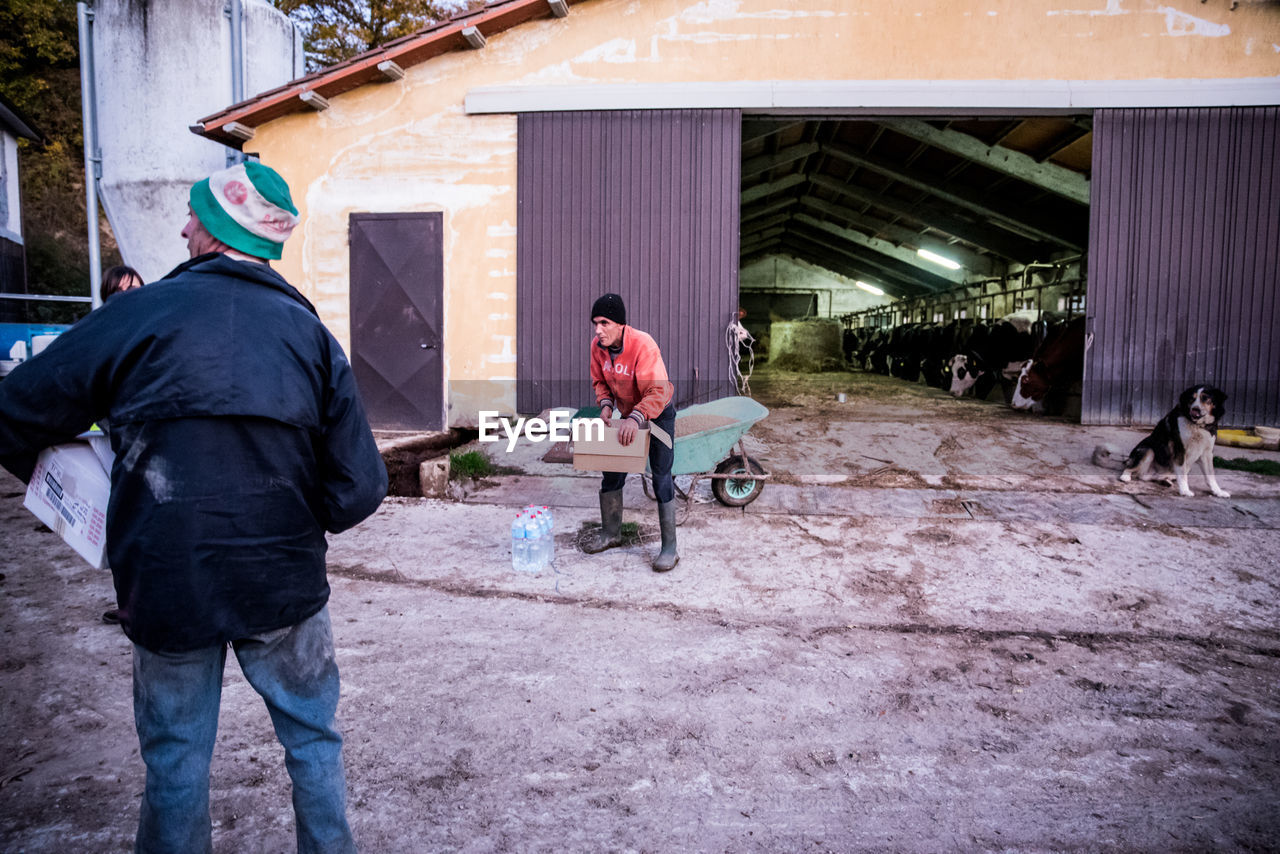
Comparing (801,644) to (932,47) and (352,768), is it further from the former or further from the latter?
(932,47)

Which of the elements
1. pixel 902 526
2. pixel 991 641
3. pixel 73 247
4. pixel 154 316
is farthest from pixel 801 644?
pixel 73 247

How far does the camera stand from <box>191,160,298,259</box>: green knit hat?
1907mm

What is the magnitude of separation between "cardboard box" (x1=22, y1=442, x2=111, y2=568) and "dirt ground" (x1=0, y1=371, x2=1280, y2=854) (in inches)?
44.4

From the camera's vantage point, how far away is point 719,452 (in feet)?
19.5

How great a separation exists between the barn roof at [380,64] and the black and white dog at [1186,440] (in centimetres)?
763

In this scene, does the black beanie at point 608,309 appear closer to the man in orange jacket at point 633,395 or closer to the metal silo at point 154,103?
the man in orange jacket at point 633,395

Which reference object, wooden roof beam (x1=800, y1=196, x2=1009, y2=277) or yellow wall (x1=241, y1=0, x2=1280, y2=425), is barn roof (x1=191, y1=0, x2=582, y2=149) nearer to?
yellow wall (x1=241, y1=0, x2=1280, y2=425)

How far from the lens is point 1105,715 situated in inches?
130

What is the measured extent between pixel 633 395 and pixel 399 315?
5.25 m

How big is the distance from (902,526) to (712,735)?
12.4 ft

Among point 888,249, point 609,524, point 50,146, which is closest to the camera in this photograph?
point 609,524

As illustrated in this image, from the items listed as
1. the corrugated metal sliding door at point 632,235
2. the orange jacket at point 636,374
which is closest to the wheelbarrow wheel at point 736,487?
the orange jacket at point 636,374

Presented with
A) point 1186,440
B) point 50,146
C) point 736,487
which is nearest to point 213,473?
point 736,487

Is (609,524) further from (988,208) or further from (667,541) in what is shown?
(988,208)
